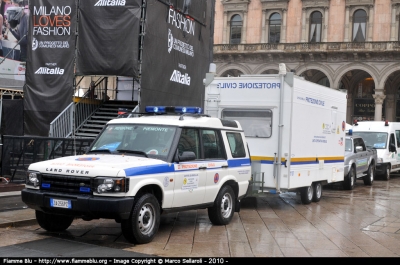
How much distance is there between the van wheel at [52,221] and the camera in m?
9.13

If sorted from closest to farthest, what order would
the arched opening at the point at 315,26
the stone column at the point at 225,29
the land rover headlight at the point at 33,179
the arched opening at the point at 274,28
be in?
1. the land rover headlight at the point at 33,179
2. the arched opening at the point at 315,26
3. the arched opening at the point at 274,28
4. the stone column at the point at 225,29

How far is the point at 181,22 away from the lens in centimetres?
2173

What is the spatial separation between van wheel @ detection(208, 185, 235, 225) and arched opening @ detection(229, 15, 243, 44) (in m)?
42.1

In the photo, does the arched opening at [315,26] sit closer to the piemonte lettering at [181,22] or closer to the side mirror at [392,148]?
the side mirror at [392,148]

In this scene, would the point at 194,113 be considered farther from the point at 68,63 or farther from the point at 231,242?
the point at 68,63

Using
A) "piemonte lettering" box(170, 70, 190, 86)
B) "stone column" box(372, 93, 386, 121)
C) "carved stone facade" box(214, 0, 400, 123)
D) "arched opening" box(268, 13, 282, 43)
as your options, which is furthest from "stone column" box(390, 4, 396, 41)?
"piemonte lettering" box(170, 70, 190, 86)

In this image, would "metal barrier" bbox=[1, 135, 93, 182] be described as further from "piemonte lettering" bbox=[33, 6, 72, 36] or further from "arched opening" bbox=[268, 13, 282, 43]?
"arched opening" bbox=[268, 13, 282, 43]

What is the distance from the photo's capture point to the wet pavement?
8562 mm

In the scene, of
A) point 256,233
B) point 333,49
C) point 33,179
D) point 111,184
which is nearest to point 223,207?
point 256,233

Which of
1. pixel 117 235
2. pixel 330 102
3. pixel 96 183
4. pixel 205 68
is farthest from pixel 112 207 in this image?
pixel 205 68

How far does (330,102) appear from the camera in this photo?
1545cm

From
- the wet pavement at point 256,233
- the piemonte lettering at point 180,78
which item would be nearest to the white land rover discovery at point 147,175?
the wet pavement at point 256,233

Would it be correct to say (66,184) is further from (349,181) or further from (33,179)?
(349,181)

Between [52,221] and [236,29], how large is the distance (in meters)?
44.7
